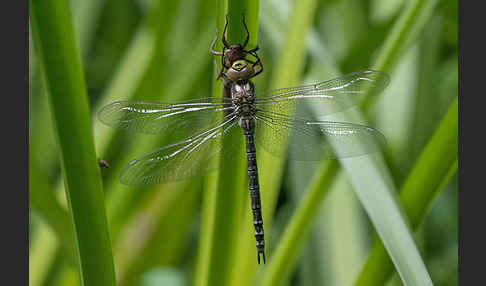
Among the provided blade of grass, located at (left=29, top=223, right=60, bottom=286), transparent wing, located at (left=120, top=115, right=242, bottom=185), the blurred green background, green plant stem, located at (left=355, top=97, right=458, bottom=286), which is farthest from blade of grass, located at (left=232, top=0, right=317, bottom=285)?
blade of grass, located at (left=29, top=223, right=60, bottom=286)

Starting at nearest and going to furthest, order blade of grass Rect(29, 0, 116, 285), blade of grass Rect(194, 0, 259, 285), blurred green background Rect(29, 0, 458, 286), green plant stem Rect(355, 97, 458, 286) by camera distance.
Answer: blade of grass Rect(29, 0, 116, 285) < blade of grass Rect(194, 0, 259, 285) < green plant stem Rect(355, 97, 458, 286) < blurred green background Rect(29, 0, 458, 286)

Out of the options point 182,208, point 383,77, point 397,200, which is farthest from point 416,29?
point 182,208

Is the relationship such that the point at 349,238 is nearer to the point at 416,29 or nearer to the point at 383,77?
the point at 383,77

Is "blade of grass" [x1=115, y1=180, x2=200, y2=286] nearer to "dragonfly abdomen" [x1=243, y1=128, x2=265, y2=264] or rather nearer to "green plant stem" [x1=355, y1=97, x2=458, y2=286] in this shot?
"dragonfly abdomen" [x1=243, y1=128, x2=265, y2=264]

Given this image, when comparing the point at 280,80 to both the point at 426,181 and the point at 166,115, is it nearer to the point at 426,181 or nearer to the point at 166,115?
the point at 166,115

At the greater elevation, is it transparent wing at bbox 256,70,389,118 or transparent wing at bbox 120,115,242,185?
transparent wing at bbox 256,70,389,118

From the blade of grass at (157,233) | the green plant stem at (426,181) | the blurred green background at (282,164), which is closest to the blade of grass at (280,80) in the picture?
the blurred green background at (282,164)
